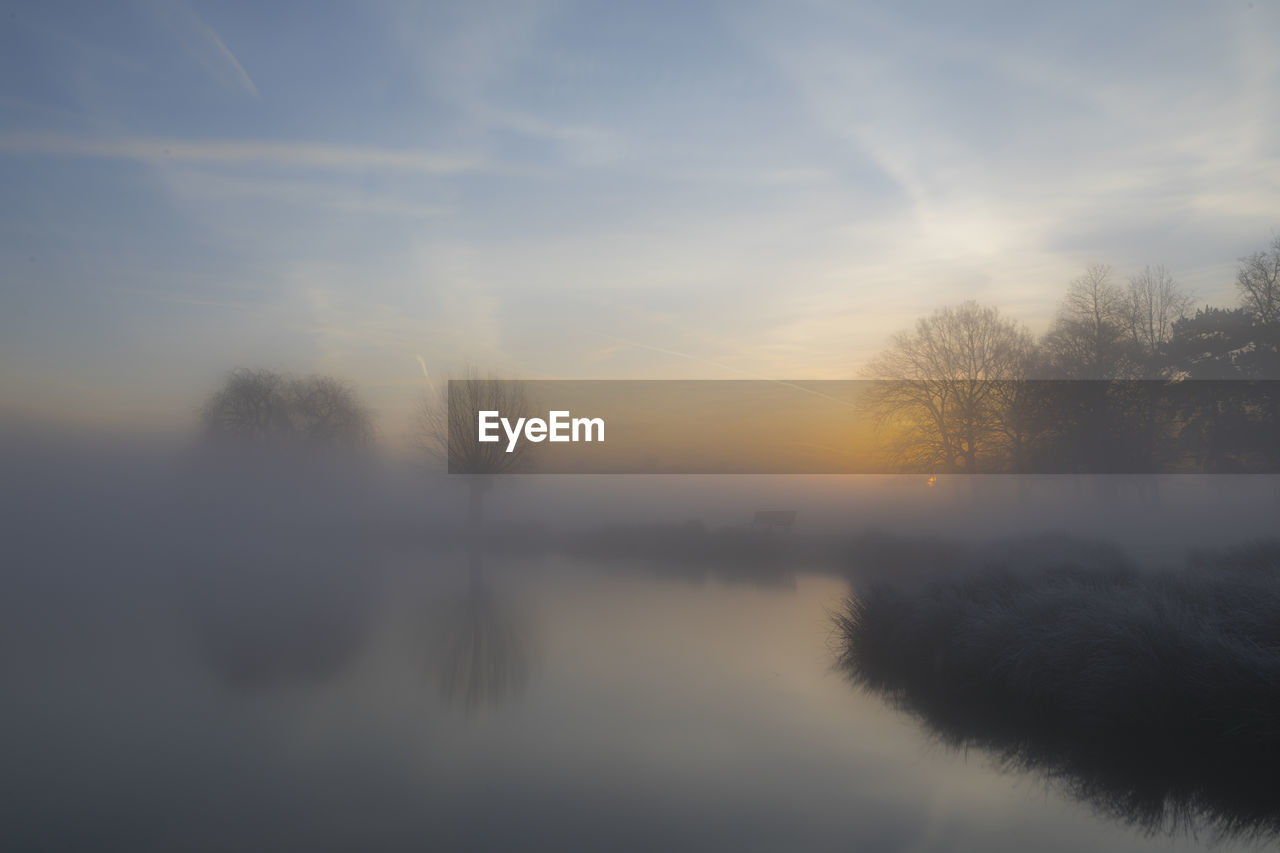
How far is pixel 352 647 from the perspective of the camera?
45.0 feet

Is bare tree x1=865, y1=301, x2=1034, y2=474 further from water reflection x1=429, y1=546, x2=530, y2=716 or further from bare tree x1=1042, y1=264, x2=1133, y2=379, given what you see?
water reflection x1=429, y1=546, x2=530, y2=716

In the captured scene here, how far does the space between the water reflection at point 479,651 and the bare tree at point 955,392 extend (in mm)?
18697

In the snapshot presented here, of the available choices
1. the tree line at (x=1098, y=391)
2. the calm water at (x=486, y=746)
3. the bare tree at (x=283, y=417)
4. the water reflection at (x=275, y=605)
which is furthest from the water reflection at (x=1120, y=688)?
the bare tree at (x=283, y=417)

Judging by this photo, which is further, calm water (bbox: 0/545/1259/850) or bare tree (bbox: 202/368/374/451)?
bare tree (bbox: 202/368/374/451)

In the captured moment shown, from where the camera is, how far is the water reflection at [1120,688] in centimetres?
625

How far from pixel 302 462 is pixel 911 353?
32078 mm

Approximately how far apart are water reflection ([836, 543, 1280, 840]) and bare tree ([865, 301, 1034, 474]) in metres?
18.5

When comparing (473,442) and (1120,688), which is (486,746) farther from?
(473,442)

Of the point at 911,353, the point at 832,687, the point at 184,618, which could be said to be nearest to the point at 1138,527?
the point at 911,353

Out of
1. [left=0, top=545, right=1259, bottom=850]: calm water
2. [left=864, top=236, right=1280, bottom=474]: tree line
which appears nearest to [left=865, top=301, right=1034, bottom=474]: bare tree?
[left=864, top=236, right=1280, bottom=474]: tree line

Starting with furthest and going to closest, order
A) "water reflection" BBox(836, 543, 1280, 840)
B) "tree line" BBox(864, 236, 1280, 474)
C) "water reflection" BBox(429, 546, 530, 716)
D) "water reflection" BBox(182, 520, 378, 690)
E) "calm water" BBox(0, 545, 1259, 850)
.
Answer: "tree line" BBox(864, 236, 1280, 474)
"water reflection" BBox(182, 520, 378, 690)
"water reflection" BBox(429, 546, 530, 716)
"water reflection" BBox(836, 543, 1280, 840)
"calm water" BBox(0, 545, 1259, 850)

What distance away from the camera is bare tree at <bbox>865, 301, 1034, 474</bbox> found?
29.8m

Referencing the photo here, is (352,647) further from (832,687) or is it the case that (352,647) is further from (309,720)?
(832,687)

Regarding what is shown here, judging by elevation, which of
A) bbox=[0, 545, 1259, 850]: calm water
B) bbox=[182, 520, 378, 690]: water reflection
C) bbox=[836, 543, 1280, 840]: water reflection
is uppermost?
bbox=[836, 543, 1280, 840]: water reflection
